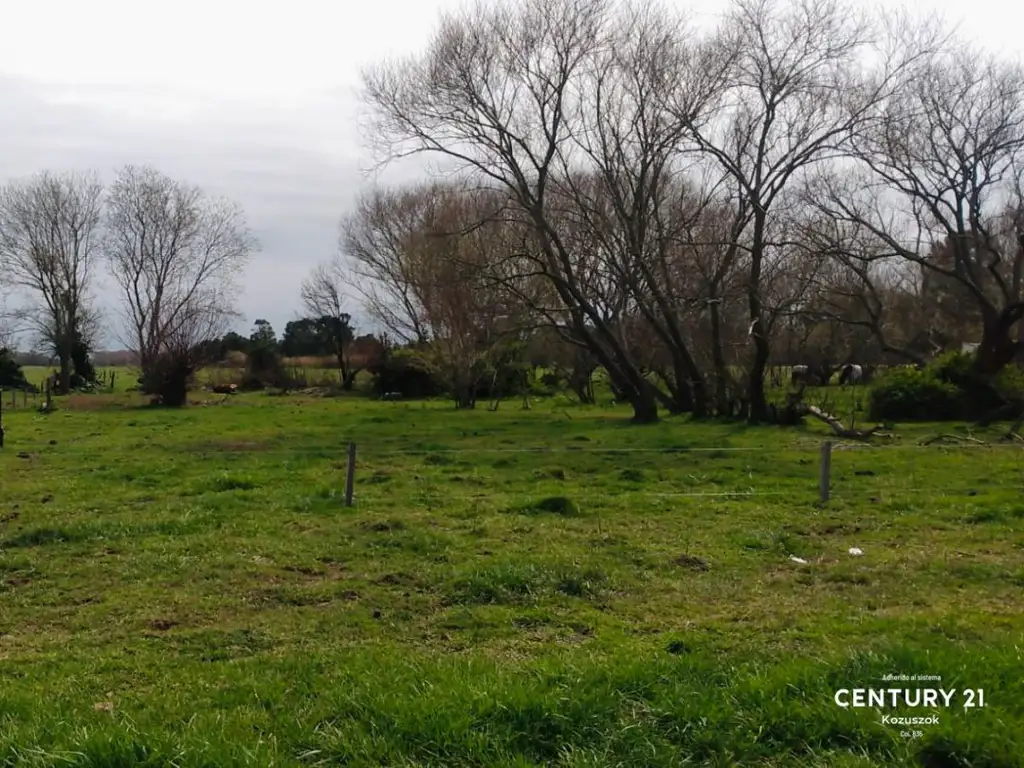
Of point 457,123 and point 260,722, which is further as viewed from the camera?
point 457,123

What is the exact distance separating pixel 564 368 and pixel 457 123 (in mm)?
18199

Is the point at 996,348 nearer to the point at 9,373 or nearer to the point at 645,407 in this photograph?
the point at 645,407

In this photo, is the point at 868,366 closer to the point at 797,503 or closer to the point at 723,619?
the point at 797,503

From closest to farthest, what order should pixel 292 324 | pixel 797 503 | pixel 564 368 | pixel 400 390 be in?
pixel 797 503
pixel 564 368
pixel 400 390
pixel 292 324

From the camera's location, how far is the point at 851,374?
45438mm

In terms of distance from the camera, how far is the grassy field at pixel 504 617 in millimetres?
4371

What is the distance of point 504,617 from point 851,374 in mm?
42557

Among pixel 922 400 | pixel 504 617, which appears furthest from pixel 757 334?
pixel 504 617

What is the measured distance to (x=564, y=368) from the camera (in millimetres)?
42688

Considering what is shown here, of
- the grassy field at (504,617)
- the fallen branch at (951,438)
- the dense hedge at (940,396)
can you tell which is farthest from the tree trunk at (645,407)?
the grassy field at (504,617)

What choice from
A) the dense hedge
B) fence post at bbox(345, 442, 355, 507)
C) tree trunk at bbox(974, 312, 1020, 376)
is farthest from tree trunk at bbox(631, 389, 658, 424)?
fence post at bbox(345, 442, 355, 507)

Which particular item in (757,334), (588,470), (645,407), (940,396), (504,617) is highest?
(757,334)

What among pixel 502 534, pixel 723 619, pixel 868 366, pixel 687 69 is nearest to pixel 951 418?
pixel 687 69

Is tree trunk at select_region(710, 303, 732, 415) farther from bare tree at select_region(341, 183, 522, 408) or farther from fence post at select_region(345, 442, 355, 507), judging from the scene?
fence post at select_region(345, 442, 355, 507)
